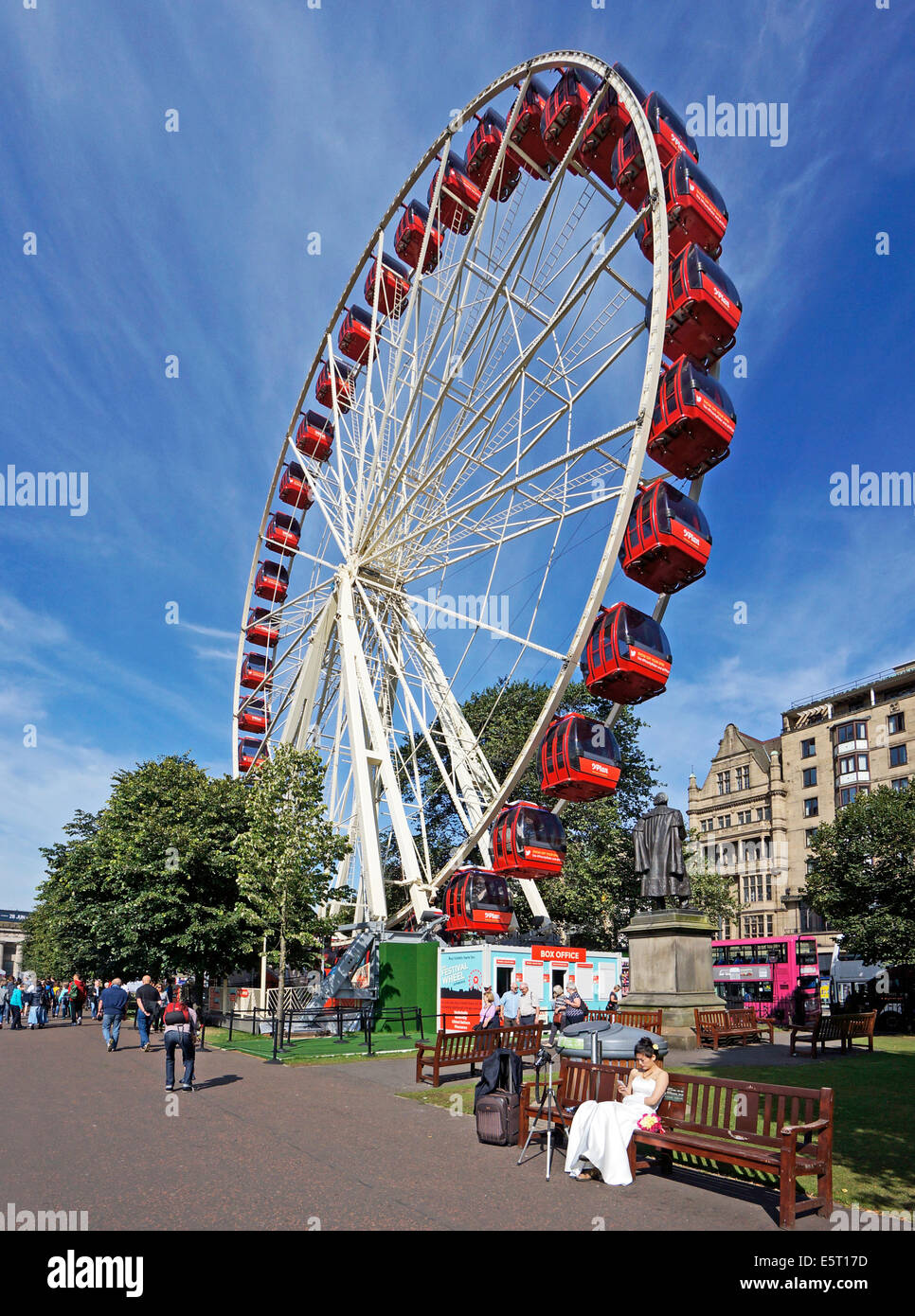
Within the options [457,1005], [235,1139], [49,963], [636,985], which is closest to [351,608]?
[457,1005]

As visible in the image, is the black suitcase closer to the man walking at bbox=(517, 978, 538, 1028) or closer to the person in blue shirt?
the person in blue shirt

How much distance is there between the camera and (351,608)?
30.1 m

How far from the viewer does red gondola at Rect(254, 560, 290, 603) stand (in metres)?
41.6

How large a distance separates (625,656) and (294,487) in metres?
22.9

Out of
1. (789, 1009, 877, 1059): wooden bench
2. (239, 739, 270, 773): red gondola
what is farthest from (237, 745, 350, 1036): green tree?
(239, 739, 270, 773): red gondola

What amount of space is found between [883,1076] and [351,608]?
20087 millimetres

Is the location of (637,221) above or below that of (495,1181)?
above

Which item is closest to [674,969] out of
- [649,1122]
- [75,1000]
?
[649,1122]

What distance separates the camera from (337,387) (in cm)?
3391

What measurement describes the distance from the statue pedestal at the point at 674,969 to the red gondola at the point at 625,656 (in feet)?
16.4

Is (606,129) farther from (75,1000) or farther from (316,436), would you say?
(75,1000)

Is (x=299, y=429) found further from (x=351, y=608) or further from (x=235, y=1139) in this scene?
(x=235, y=1139)

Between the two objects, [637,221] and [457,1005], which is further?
[457,1005]
